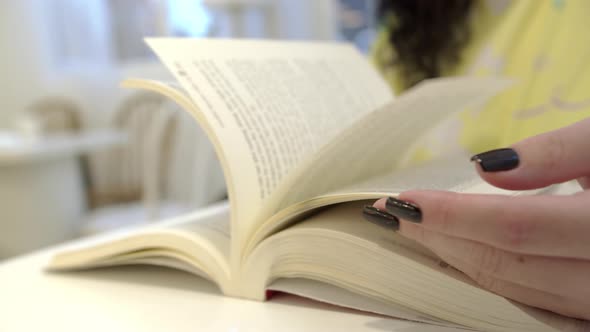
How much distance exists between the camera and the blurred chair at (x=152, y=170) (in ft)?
4.82

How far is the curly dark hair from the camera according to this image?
0.83 metres

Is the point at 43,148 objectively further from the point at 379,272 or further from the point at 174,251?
the point at 379,272

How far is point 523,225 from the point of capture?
0.76 ft

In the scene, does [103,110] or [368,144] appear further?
[103,110]

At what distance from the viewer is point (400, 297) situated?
32 centimetres

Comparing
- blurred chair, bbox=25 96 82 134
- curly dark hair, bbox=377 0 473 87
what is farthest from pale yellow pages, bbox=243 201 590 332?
blurred chair, bbox=25 96 82 134

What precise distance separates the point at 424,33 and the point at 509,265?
0.70 m

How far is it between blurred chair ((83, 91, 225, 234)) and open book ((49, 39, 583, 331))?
74cm

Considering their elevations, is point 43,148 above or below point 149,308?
above

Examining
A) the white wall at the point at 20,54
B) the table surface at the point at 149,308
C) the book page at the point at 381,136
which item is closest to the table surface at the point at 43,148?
the white wall at the point at 20,54

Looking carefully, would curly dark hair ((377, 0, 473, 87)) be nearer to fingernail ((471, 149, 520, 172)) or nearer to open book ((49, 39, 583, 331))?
open book ((49, 39, 583, 331))

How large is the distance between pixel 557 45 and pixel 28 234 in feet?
5.38

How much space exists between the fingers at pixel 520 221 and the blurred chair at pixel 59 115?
115 inches

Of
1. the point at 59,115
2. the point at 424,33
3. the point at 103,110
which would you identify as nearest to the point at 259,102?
the point at 424,33
